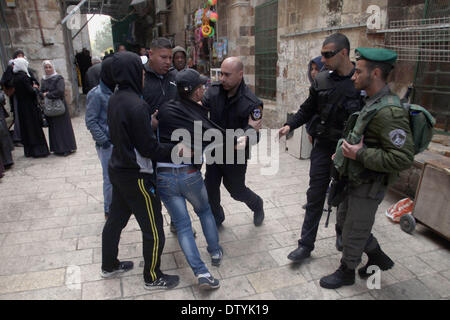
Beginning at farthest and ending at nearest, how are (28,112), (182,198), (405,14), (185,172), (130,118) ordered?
(28,112) → (405,14) → (182,198) → (185,172) → (130,118)

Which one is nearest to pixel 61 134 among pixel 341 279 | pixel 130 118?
pixel 130 118

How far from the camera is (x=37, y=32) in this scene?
8680 mm

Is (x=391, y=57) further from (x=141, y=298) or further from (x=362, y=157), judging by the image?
(x=141, y=298)

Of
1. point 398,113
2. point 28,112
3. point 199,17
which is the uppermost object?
point 199,17

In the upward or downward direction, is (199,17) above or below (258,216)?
above

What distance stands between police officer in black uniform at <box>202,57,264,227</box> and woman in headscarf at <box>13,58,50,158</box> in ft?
14.7

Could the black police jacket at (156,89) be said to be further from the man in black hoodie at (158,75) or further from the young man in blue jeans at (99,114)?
the young man in blue jeans at (99,114)

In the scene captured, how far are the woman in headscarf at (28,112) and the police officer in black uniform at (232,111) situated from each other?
4.49 m

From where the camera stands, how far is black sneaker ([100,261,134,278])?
2.84 m

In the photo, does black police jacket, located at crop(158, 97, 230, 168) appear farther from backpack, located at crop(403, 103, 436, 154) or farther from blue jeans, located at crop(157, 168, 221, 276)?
backpack, located at crop(403, 103, 436, 154)

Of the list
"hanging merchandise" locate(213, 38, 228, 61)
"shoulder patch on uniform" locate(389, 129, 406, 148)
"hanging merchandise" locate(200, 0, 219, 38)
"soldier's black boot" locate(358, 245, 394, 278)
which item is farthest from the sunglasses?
"hanging merchandise" locate(200, 0, 219, 38)

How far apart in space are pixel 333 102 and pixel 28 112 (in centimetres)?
578

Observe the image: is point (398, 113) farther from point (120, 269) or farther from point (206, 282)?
point (120, 269)

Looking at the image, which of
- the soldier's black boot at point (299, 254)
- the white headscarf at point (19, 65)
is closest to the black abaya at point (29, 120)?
the white headscarf at point (19, 65)
